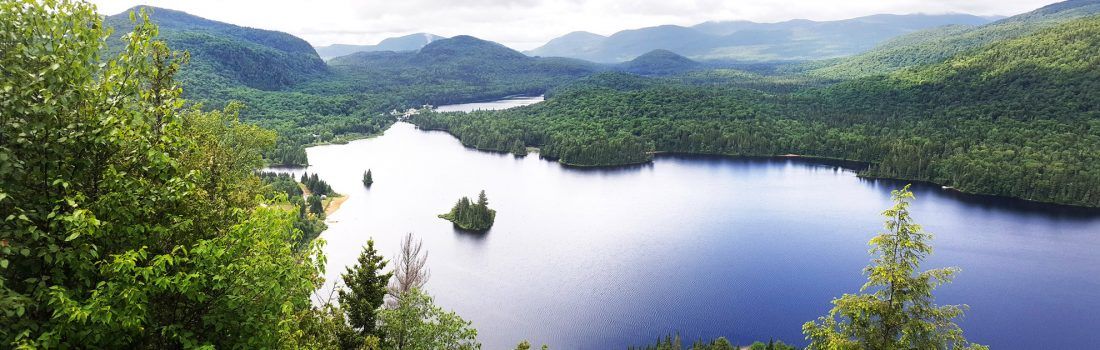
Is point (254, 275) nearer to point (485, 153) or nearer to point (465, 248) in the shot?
point (465, 248)

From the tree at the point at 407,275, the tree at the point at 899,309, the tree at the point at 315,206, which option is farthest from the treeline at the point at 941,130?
the tree at the point at 899,309

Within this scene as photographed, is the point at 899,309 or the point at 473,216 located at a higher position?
the point at 899,309

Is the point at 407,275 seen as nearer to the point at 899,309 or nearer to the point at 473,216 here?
the point at 899,309

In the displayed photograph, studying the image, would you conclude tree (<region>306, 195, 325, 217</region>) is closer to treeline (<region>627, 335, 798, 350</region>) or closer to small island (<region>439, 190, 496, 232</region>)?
small island (<region>439, 190, 496, 232</region>)

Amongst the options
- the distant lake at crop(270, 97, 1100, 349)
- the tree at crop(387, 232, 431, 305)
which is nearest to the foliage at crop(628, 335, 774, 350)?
the distant lake at crop(270, 97, 1100, 349)

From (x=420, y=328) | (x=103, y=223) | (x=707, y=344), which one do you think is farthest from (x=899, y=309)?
(x=707, y=344)

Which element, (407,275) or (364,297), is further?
(407,275)

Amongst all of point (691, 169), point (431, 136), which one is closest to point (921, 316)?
point (691, 169)
